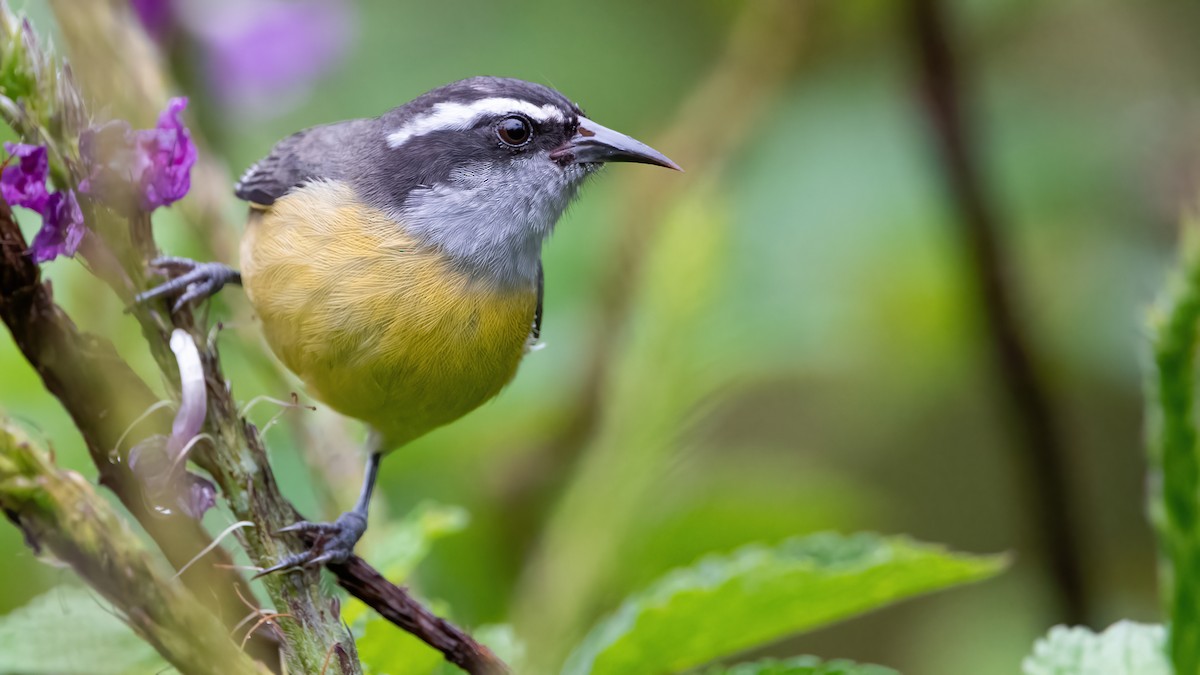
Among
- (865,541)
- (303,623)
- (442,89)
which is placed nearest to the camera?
→ (303,623)

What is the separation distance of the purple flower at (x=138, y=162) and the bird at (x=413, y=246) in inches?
21.0

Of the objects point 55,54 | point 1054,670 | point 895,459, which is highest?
point 895,459

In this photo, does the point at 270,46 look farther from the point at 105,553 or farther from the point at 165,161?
the point at 105,553

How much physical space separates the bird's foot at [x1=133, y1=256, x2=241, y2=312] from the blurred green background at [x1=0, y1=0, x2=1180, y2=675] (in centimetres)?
16

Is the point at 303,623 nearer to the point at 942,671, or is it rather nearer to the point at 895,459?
the point at 942,671

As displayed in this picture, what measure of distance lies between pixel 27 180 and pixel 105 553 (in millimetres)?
572

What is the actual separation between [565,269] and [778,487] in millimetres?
1335

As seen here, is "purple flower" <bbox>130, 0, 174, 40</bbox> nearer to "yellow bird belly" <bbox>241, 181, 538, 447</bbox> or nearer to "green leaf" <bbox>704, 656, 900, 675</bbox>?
"yellow bird belly" <bbox>241, 181, 538, 447</bbox>

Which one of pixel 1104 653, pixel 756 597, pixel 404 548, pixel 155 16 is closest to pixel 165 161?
pixel 404 548

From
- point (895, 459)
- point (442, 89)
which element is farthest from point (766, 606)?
point (895, 459)

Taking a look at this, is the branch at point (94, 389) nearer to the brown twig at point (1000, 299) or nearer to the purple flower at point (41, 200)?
the purple flower at point (41, 200)

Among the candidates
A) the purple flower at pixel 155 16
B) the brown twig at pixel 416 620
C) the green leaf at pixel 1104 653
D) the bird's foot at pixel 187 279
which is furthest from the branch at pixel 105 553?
the purple flower at pixel 155 16

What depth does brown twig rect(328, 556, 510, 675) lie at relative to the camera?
1.55 meters

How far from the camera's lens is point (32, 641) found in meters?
1.92
